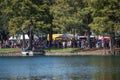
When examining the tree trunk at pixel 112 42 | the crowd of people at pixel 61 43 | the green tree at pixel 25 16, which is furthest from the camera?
the green tree at pixel 25 16

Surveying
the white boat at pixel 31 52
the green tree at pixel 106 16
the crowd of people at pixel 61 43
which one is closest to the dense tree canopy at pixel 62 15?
the green tree at pixel 106 16

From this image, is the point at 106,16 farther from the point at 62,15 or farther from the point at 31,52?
the point at 31,52

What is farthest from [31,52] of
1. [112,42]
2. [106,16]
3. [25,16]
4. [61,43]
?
[106,16]

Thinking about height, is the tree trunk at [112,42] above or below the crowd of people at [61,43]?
above

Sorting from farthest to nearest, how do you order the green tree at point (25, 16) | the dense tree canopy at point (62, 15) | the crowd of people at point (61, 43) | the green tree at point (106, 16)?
the green tree at point (25, 16) → the crowd of people at point (61, 43) → the dense tree canopy at point (62, 15) → the green tree at point (106, 16)

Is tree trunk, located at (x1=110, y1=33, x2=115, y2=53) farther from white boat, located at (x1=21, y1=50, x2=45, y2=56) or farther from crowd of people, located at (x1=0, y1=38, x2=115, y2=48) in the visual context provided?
white boat, located at (x1=21, y1=50, x2=45, y2=56)

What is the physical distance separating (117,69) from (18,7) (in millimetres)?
50062

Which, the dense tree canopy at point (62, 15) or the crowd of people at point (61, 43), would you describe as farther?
the crowd of people at point (61, 43)

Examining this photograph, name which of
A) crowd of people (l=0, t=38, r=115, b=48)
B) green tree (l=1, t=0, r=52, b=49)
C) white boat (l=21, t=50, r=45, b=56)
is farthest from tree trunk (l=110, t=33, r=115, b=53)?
green tree (l=1, t=0, r=52, b=49)

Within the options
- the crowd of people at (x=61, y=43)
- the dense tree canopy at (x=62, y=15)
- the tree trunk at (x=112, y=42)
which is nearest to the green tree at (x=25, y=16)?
the dense tree canopy at (x=62, y=15)

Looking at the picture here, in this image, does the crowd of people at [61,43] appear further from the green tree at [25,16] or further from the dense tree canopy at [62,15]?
the green tree at [25,16]

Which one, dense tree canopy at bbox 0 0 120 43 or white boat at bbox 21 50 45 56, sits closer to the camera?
dense tree canopy at bbox 0 0 120 43

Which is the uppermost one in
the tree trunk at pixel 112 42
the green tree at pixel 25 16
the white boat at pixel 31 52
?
the green tree at pixel 25 16

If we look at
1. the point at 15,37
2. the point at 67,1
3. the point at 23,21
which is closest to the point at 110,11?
the point at 67,1
